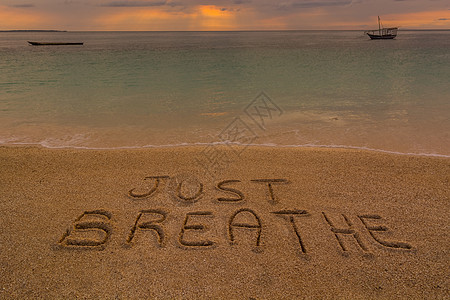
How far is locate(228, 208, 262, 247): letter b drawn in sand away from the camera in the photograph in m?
3.30

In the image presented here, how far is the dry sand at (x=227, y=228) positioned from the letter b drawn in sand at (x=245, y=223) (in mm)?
A: 13

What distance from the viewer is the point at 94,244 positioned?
316cm

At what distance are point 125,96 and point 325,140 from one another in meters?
8.14

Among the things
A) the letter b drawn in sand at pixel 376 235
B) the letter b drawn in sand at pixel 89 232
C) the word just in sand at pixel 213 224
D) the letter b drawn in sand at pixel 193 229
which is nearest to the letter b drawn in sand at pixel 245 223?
the word just in sand at pixel 213 224

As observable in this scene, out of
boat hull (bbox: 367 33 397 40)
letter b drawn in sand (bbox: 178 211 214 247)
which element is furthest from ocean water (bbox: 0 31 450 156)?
boat hull (bbox: 367 33 397 40)

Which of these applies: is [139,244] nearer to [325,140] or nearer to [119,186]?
[119,186]

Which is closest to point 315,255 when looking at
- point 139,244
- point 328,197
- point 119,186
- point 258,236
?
point 258,236

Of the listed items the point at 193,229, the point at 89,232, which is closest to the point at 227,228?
the point at 193,229

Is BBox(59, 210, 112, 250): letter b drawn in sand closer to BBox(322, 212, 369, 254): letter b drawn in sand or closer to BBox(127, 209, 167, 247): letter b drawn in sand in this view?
BBox(127, 209, 167, 247): letter b drawn in sand

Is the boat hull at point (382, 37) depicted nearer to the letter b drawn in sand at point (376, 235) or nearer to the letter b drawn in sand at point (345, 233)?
the letter b drawn in sand at point (376, 235)

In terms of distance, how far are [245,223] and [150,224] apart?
3.79 ft

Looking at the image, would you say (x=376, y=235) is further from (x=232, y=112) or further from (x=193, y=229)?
(x=232, y=112)

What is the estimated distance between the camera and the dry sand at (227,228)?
2686mm

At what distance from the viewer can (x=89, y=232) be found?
338 centimetres
